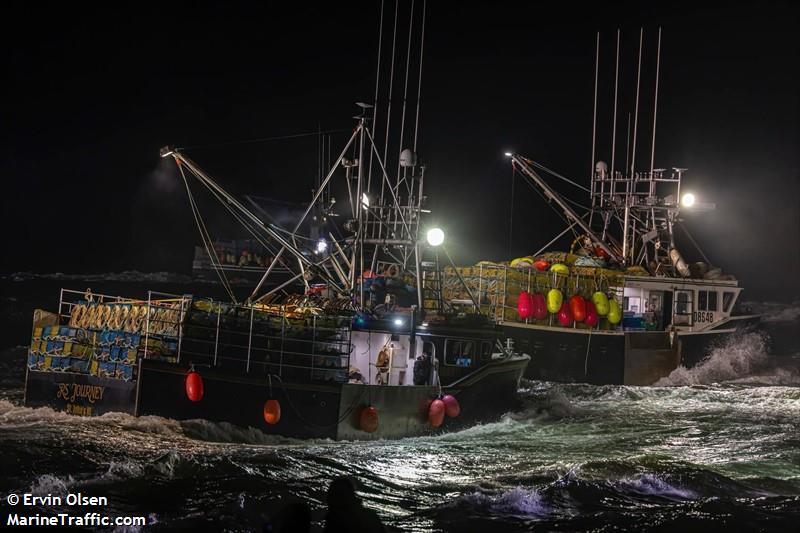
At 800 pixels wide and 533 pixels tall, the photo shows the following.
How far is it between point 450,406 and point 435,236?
A: 4055 mm

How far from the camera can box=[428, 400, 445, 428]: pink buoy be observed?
57.6 feet

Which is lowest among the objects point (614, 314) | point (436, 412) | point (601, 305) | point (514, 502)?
point (514, 502)

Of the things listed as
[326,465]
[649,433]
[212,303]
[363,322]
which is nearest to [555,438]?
[649,433]

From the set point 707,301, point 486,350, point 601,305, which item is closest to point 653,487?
point 486,350

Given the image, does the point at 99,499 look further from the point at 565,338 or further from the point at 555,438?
the point at 565,338

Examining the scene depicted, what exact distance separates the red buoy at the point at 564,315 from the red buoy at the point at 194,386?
52.0 ft

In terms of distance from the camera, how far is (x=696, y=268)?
1302 inches

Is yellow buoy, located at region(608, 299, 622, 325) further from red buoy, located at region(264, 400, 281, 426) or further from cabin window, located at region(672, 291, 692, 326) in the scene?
red buoy, located at region(264, 400, 281, 426)

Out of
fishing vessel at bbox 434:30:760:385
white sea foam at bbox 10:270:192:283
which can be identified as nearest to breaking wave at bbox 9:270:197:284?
white sea foam at bbox 10:270:192:283

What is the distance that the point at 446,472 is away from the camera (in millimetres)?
14672

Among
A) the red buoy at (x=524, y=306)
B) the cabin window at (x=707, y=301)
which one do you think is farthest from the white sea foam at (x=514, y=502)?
the cabin window at (x=707, y=301)

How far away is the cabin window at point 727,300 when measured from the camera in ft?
105

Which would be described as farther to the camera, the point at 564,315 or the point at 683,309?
the point at 683,309

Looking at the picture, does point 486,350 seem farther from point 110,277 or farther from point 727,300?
point 110,277
